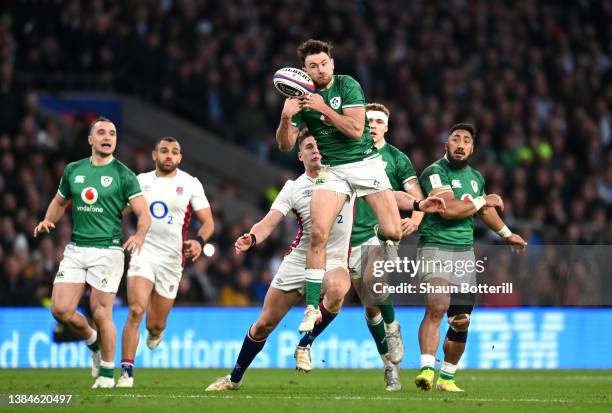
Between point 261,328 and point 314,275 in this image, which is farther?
point 261,328

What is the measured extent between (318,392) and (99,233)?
2.63m

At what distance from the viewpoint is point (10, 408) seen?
10.3 m

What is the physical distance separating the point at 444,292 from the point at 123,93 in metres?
13.6

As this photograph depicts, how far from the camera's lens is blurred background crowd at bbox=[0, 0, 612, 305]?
21.4 meters

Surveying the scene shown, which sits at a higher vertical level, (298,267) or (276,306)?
(298,267)

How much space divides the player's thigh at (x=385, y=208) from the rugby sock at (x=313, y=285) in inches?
29.1

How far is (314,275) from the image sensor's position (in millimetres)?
11523

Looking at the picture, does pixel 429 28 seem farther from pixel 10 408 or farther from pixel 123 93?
pixel 10 408

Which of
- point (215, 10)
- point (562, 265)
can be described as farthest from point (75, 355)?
point (215, 10)

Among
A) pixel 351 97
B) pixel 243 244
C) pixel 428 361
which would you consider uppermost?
pixel 351 97

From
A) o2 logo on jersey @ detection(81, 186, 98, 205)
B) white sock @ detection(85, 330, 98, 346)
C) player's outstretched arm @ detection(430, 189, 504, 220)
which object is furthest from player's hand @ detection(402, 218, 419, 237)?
white sock @ detection(85, 330, 98, 346)

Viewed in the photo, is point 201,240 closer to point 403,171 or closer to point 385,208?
point 403,171

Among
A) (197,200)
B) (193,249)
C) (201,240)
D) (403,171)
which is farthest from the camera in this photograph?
(197,200)

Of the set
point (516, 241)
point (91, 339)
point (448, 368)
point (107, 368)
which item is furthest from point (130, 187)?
point (516, 241)
